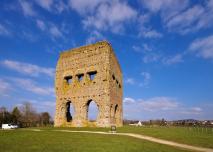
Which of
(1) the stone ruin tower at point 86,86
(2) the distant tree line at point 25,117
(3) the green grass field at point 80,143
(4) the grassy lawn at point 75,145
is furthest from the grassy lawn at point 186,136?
(2) the distant tree line at point 25,117

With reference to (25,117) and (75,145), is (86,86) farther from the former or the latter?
(25,117)

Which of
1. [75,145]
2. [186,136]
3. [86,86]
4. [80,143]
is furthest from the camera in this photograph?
[86,86]

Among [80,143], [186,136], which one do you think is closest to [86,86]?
[186,136]

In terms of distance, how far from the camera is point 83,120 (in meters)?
35.7

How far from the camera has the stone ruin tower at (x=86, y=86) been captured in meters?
34.4

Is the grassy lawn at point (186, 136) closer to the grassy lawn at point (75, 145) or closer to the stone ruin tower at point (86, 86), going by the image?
the grassy lawn at point (75, 145)

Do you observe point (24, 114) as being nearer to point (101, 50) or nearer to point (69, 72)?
point (69, 72)

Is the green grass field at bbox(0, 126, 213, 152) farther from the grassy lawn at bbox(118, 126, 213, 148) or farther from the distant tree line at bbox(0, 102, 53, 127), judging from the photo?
the distant tree line at bbox(0, 102, 53, 127)

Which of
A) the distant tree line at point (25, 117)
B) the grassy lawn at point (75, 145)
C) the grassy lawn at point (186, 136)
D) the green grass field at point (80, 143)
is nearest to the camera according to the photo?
the grassy lawn at point (75, 145)

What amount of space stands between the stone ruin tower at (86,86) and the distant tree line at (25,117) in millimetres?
13549

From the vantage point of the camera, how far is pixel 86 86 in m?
36.5

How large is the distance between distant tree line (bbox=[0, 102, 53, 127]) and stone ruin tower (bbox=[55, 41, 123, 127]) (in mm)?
13549

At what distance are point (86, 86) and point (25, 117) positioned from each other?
41.3 metres

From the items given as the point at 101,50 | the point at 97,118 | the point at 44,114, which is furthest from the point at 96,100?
the point at 44,114
